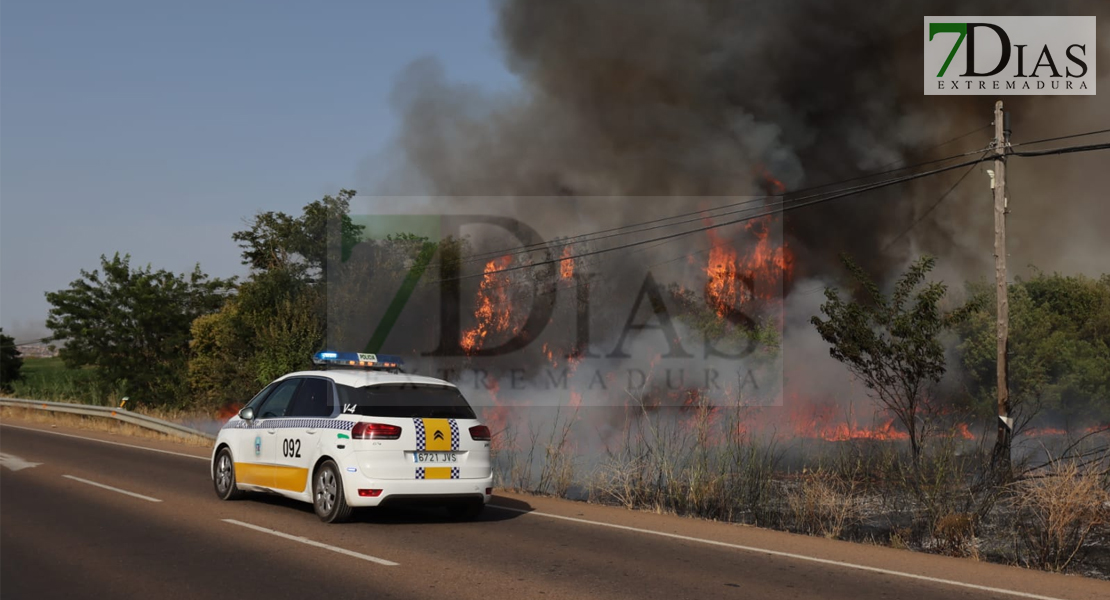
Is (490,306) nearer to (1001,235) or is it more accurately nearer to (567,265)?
(567,265)

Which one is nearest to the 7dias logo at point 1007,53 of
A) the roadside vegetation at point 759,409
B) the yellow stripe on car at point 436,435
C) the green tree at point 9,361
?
the roadside vegetation at point 759,409

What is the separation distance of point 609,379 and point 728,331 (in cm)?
504

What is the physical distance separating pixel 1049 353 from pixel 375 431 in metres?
36.2

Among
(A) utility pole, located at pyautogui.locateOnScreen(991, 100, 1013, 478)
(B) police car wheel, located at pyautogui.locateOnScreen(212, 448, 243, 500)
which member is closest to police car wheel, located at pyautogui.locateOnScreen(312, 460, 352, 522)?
(B) police car wheel, located at pyautogui.locateOnScreen(212, 448, 243, 500)

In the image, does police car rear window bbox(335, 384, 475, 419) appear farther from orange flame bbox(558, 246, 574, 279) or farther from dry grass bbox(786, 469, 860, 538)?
orange flame bbox(558, 246, 574, 279)

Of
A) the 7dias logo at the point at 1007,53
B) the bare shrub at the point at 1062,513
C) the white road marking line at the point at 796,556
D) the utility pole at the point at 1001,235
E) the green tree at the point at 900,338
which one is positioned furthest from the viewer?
the 7dias logo at the point at 1007,53

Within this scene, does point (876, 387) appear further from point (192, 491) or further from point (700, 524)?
point (192, 491)

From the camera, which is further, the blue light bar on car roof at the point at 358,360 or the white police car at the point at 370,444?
the blue light bar on car roof at the point at 358,360

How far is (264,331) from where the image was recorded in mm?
26141

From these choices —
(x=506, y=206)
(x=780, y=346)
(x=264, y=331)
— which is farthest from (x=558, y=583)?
(x=506, y=206)

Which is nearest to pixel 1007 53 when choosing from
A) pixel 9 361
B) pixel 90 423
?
pixel 90 423

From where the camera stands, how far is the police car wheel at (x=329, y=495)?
9.55 m

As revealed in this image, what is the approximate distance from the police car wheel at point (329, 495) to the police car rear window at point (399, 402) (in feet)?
2.14

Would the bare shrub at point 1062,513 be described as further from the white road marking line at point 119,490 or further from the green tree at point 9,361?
the green tree at point 9,361
